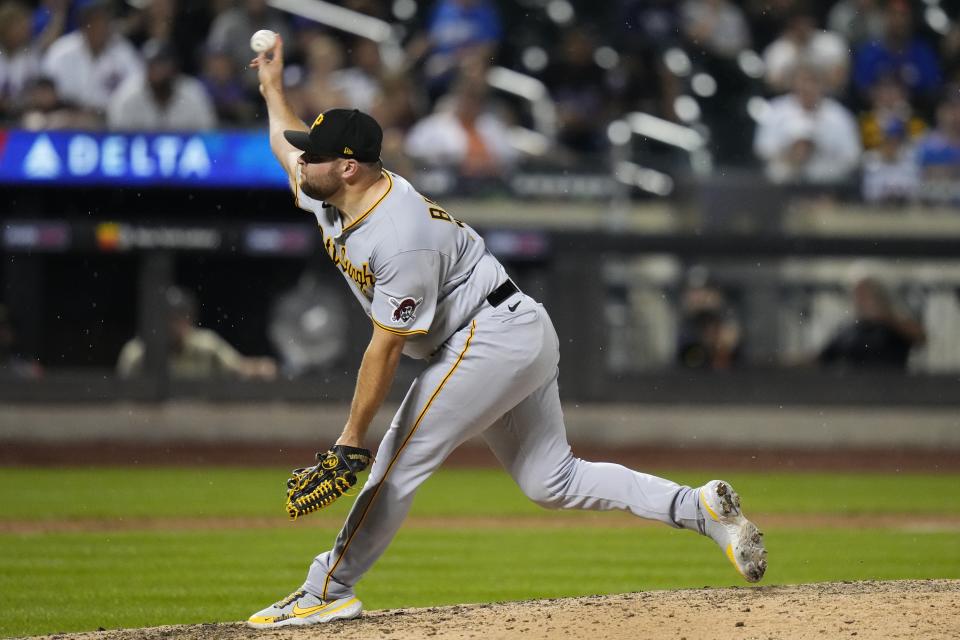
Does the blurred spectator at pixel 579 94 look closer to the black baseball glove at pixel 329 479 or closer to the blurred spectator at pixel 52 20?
the blurred spectator at pixel 52 20

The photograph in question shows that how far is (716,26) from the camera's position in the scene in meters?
13.9

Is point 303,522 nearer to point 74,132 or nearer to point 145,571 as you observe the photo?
point 145,571

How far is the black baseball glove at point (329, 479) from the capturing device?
4.41 meters

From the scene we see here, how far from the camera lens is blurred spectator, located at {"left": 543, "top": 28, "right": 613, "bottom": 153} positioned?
12.9 meters

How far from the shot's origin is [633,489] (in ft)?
15.8

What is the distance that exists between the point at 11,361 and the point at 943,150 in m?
8.31

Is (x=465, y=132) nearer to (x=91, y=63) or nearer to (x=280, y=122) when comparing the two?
A: (x=91, y=63)

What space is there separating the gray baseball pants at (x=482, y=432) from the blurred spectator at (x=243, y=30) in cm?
803

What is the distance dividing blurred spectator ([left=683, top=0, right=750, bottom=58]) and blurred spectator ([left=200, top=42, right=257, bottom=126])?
14.8 ft

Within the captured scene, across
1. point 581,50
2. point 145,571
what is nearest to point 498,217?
point 581,50

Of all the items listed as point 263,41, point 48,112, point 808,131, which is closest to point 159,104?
point 48,112

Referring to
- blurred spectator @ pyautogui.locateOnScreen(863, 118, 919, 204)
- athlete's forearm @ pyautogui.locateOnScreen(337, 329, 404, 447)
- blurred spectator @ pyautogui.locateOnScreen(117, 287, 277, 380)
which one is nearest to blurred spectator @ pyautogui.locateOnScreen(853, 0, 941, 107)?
blurred spectator @ pyautogui.locateOnScreen(863, 118, 919, 204)

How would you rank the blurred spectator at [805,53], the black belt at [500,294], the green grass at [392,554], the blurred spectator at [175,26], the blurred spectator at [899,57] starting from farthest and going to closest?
the blurred spectator at [899,57]
the blurred spectator at [805,53]
the blurred spectator at [175,26]
the green grass at [392,554]
the black belt at [500,294]

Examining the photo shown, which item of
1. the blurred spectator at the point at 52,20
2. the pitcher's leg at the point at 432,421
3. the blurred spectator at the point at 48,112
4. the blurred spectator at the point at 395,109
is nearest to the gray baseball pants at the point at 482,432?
the pitcher's leg at the point at 432,421
